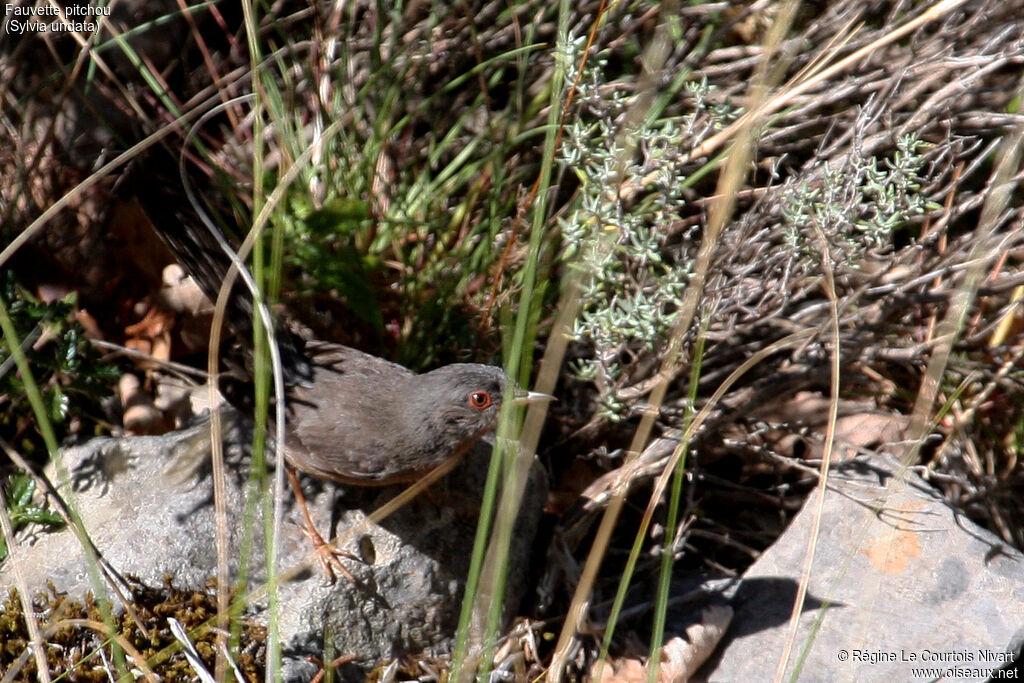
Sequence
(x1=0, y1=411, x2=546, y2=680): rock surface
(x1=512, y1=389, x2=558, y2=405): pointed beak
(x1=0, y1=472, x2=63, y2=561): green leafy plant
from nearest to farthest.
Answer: (x1=512, y1=389, x2=558, y2=405): pointed beak
(x1=0, y1=472, x2=63, y2=561): green leafy plant
(x1=0, y1=411, x2=546, y2=680): rock surface

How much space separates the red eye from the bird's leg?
2.35 ft

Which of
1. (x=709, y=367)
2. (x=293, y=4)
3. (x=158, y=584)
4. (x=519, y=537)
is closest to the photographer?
(x=158, y=584)

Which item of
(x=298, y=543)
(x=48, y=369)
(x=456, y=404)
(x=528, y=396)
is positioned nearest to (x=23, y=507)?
(x=48, y=369)

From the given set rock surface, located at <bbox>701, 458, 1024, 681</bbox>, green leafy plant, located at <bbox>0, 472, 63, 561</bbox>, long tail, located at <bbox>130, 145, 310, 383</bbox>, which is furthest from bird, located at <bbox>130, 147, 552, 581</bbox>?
rock surface, located at <bbox>701, 458, 1024, 681</bbox>

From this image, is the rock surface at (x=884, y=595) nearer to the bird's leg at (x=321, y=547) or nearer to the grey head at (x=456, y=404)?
the grey head at (x=456, y=404)

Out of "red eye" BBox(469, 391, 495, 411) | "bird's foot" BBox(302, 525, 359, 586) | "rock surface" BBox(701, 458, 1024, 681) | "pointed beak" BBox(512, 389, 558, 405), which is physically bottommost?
"rock surface" BBox(701, 458, 1024, 681)

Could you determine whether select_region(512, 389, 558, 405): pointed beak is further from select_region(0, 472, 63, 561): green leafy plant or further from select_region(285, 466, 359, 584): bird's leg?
select_region(0, 472, 63, 561): green leafy plant

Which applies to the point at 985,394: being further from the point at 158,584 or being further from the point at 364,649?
the point at 158,584

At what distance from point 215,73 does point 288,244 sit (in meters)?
1.06

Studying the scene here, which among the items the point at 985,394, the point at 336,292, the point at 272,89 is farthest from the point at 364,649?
the point at 985,394

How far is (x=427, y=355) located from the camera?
4.02 meters

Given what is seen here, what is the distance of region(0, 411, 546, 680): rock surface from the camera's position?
11.0 feet

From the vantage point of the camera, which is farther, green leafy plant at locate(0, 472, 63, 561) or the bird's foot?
the bird's foot

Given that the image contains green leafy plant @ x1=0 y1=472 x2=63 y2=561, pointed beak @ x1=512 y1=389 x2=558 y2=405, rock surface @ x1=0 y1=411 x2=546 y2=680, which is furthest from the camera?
rock surface @ x1=0 y1=411 x2=546 y2=680
